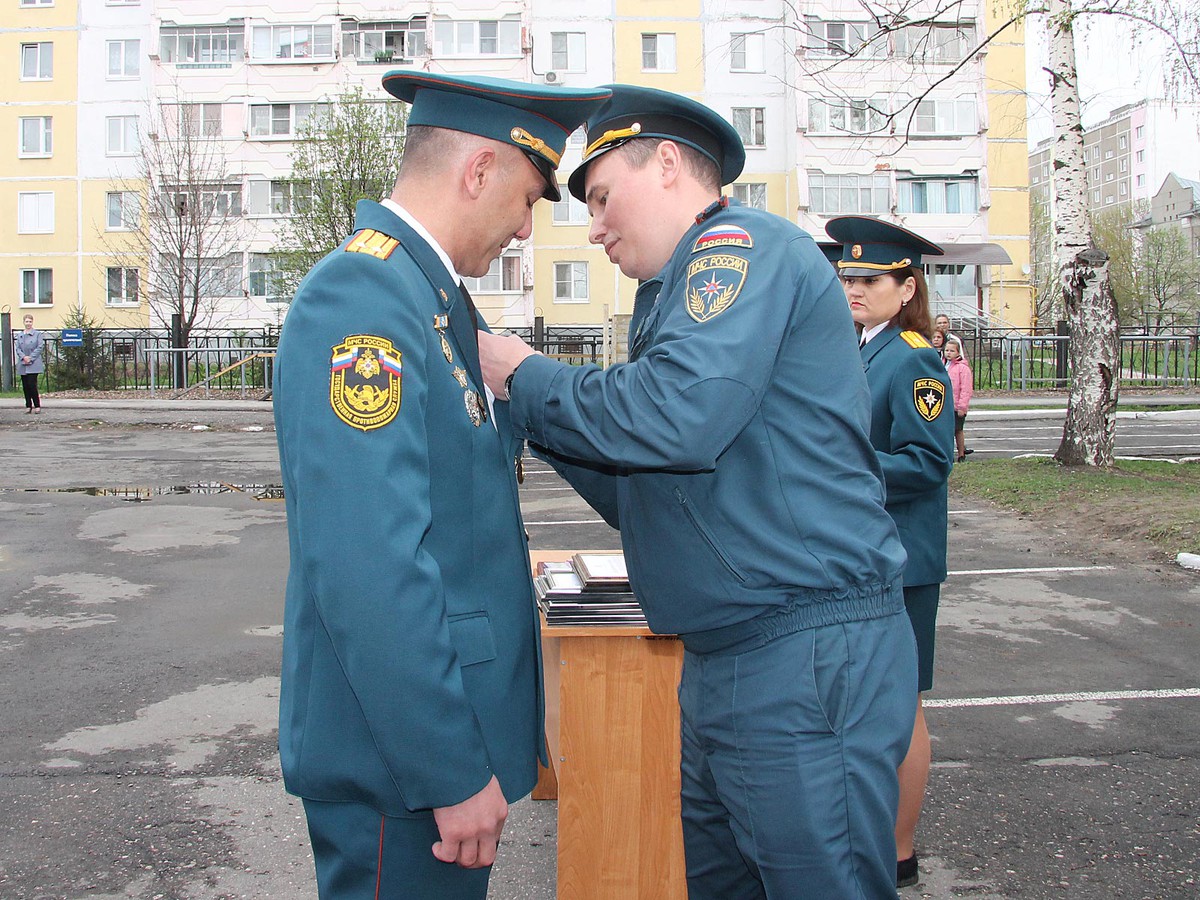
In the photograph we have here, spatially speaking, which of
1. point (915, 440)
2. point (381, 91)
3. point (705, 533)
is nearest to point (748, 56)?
point (381, 91)

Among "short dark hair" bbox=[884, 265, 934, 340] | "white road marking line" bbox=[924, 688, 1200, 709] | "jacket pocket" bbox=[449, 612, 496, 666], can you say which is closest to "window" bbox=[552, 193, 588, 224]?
"white road marking line" bbox=[924, 688, 1200, 709]

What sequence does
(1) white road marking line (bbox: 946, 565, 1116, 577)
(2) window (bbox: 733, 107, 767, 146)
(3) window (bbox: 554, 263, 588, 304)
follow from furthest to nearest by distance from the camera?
(3) window (bbox: 554, 263, 588, 304) → (2) window (bbox: 733, 107, 767, 146) → (1) white road marking line (bbox: 946, 565, 1116, 577)

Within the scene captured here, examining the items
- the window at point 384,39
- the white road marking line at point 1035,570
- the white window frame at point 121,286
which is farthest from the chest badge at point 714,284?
the white window frame at point 121,286

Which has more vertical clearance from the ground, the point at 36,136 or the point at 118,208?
the point at 36,136

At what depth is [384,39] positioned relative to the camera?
151 ft

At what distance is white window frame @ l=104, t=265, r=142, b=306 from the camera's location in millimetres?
46281

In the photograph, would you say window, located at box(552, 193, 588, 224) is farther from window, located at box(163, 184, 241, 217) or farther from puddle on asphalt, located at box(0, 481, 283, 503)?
puddle on asphalt, located at box(0, 481, 283, 503)

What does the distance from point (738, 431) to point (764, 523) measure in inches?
8.6

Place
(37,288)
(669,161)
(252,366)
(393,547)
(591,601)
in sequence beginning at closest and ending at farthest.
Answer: (393,547) < (669,161) < (591,601) < (252,366) < (37,288)

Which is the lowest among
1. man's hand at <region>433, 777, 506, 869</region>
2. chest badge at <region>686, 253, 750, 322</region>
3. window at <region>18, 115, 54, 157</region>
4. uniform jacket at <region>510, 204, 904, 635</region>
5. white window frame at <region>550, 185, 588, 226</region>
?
man's hand at <region>433, 777, 506, 869</region>

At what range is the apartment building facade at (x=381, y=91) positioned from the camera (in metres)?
45.6

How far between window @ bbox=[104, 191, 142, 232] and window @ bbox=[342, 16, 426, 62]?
10.7 m

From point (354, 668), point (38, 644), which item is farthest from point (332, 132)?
point (354, 668)

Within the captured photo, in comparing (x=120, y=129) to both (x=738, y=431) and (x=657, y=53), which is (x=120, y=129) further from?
(x=738, y=431)
